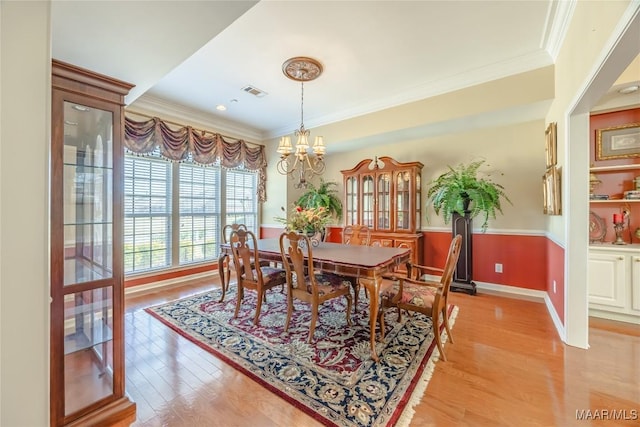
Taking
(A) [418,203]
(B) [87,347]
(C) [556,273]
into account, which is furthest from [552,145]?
(B) [87,347]

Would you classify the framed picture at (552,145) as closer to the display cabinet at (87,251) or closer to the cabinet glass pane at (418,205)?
the cabinet glass pane at (418,205)

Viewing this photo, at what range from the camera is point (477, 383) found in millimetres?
1894

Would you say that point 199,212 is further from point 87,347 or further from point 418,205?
point 418,205

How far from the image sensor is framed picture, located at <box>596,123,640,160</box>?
2994mm

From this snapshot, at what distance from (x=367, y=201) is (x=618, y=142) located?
313 cm

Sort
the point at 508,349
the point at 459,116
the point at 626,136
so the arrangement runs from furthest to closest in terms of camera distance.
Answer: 1. the point at 459,116
2. the point at 626,136
3. the point at 508,349

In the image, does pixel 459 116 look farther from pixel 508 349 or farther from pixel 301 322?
pixel 301 322

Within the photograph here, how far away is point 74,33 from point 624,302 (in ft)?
15.9

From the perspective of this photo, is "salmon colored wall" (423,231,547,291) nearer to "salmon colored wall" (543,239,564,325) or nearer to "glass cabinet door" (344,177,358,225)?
"salmon colored wall" (543,239,564,325)

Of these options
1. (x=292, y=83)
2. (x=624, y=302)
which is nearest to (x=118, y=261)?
(x=292, y=83)

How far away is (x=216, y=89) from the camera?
12.1 ft

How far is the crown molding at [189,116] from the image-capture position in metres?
3.97

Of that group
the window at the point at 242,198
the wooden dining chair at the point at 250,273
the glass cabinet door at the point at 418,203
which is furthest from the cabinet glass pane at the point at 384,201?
the window at the point at 242,198

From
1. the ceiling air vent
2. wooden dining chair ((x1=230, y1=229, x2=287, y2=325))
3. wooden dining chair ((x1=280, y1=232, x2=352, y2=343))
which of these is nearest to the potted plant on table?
wooden dining chair ((x1=280, y1=232, x2=352, y2=343))
